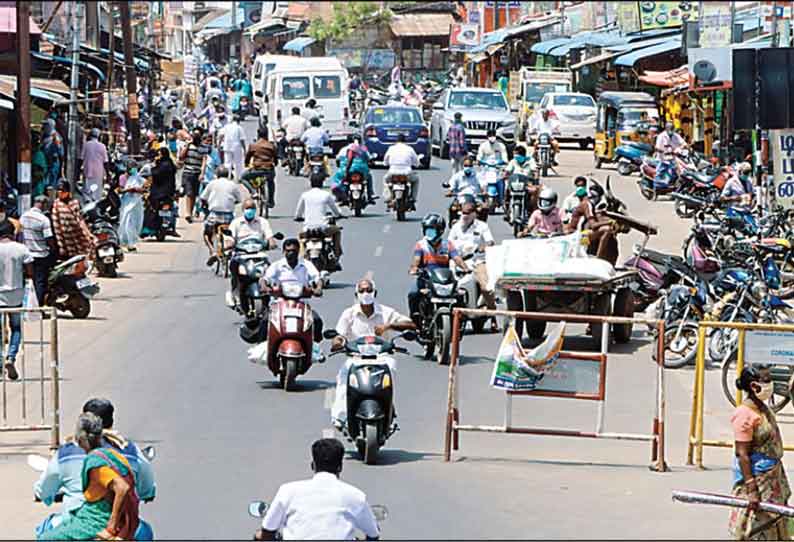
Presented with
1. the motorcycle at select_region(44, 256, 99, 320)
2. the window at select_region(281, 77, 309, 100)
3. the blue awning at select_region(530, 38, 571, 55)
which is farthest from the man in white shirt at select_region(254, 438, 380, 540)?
the blue awning at select_region(530, 38, 571, 55)

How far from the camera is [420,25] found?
8431cm

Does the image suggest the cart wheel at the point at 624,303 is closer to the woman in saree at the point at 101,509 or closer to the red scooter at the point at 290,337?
the red scooter at the point at 290,337

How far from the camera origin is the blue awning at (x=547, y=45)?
6075cm

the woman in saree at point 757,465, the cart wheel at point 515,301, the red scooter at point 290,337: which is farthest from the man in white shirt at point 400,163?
the woman in saree at point 757,465

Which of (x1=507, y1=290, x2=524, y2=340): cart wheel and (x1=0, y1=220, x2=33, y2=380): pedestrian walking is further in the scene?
(x1=507, y1=290, x2=524, y2=340): cart wheel

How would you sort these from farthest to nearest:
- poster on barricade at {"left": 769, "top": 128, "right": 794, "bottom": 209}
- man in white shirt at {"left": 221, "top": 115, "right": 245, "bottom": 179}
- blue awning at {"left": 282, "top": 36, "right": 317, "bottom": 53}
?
blue awning at {"left": 282, "top": 36, "right": 317, "bottom": 53} < man in white shirt at {"left": 221, "top": 115, "right": 245, "bottom": 179} < poster on barricade at {"left": 769, "top": 128, "right": 794, "bottom": 209}

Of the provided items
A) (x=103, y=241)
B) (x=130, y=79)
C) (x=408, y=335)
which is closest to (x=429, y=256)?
(x=408, y=335)

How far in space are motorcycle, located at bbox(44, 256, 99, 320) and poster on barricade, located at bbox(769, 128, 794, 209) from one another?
8924mm

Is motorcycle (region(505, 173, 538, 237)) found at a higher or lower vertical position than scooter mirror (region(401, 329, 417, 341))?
higher

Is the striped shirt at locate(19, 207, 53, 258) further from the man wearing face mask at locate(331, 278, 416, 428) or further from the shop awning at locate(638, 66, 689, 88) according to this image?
the shop awning at locate(638, 66, 689, 88)

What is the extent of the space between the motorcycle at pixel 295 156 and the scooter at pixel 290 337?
73.2 feet

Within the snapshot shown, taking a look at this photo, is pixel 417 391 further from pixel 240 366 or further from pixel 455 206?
pixel 455 206

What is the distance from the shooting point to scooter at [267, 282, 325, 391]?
52.0 ft

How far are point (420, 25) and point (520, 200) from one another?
57226 mm
